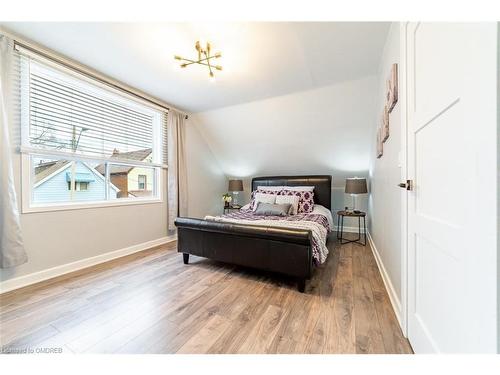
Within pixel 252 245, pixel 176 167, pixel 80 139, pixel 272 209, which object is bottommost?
pixel 252 245

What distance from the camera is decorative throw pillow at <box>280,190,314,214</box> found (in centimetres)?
352

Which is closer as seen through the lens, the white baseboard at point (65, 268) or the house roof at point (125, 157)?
the white baseboard at point (65, 268)

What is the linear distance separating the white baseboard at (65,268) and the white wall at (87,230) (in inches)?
1.4

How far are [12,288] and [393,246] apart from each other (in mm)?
3513

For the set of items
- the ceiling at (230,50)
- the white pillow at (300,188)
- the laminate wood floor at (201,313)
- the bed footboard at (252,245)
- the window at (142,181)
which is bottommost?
the laminate wood floor at (201,313)

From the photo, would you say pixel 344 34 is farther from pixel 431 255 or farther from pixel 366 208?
pixel 366 208

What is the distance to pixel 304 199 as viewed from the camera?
143 inches

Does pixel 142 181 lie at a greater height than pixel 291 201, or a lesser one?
greater

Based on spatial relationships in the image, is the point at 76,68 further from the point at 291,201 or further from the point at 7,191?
the point at 291,201

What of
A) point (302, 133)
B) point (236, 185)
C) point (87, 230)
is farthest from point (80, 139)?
point (302, 133)

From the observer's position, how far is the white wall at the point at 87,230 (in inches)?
79.8

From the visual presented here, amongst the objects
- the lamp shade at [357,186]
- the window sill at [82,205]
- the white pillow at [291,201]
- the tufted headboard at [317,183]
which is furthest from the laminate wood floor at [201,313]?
the tufted headboard at [317,183]

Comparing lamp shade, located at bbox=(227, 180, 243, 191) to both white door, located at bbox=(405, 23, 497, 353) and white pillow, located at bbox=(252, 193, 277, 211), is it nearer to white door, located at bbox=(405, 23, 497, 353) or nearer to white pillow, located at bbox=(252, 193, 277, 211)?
white pillow, located at bbox=(252, 193, 277, 211)

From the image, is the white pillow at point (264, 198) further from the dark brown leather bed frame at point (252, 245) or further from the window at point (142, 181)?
the window at point (142, 181)
